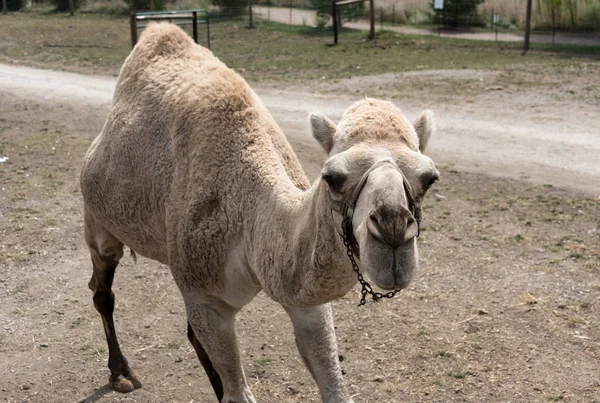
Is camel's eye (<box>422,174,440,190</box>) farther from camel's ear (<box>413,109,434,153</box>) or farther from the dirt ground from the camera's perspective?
the dirt ground

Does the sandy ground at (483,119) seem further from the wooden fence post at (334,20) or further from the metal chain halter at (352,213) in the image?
the metal chain halter at (352,213)

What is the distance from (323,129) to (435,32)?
2206 centimetres

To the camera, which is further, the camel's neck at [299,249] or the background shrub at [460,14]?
the background shrub at [460,14]

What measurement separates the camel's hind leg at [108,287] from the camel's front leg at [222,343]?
1.36m

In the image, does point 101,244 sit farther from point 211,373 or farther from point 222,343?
point 222,343

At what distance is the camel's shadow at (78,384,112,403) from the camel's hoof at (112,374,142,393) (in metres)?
0.06

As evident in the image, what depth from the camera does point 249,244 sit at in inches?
158

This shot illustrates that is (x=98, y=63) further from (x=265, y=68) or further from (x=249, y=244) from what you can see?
(x=249, y=244)

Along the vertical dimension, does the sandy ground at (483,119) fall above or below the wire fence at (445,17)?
below

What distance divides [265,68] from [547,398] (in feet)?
44.5

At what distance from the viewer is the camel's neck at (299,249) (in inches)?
130

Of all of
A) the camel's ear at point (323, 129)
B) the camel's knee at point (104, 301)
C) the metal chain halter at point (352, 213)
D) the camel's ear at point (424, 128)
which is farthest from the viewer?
the camel's knee at point (104, 301)

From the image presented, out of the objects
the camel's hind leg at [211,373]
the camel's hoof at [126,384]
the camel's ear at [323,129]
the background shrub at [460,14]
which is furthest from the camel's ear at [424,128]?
the background shrub at [460,14]

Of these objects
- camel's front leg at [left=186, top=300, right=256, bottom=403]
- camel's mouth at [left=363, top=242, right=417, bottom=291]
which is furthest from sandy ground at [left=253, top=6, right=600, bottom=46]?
camel's mouth at [left=363, top=242, right=417, bottom=291]
